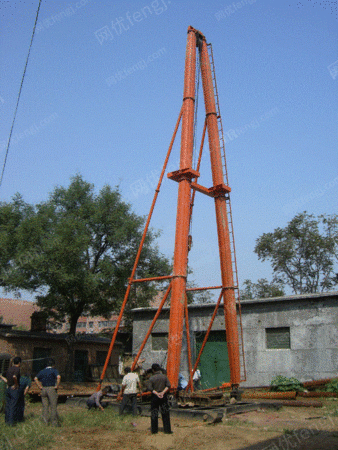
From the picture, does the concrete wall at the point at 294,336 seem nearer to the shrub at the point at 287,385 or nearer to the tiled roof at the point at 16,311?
the shrub at the point at 287,385

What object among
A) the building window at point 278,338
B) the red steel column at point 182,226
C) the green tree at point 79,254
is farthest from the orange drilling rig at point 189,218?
the green tree at point 79,254

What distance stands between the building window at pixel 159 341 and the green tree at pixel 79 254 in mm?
4192

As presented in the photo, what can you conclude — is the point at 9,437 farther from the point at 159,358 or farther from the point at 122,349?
the point at 122,349

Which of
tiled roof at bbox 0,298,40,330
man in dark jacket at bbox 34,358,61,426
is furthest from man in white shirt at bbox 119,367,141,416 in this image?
tiled roof at bbox 0,298,40,330

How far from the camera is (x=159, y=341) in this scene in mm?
20188

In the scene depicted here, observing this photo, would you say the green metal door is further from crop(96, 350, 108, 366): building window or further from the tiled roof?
the tiled roof

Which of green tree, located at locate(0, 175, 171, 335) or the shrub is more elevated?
green tree, located at locate(0, 175, 171, 335)

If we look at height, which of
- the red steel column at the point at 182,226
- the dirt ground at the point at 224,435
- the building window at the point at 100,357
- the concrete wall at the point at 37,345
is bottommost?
the dirt ground at the point at 224,435

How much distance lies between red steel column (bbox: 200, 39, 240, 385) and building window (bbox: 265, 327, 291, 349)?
4.00 meters

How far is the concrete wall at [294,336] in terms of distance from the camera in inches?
629

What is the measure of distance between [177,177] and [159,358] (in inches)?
403

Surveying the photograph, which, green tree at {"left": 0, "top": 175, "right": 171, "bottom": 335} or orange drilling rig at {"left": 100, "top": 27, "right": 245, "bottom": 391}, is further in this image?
green tree at {"left": 0, "top": 175, "right": 171, "bottom": 335}

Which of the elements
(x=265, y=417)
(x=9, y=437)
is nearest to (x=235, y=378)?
(x=265, y=417)

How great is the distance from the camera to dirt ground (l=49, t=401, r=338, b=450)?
724 centimetres
